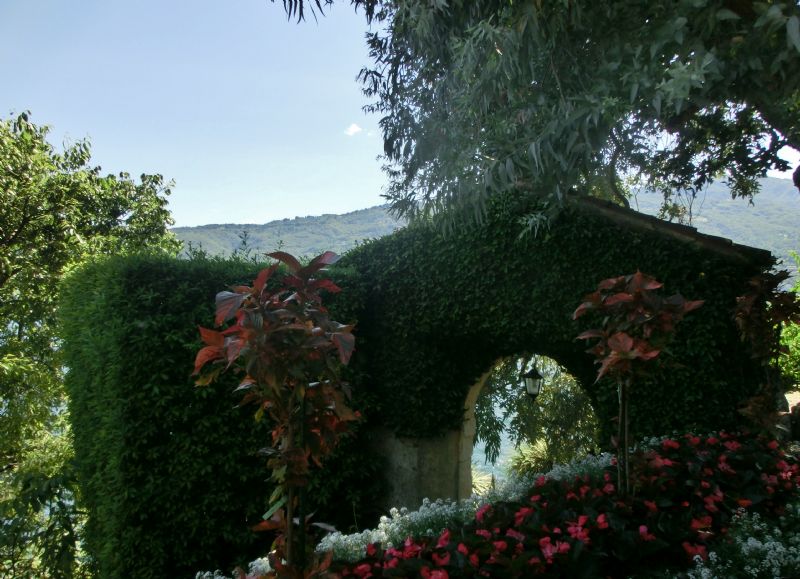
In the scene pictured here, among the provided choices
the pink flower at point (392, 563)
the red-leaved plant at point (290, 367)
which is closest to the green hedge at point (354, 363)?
the pink flower at point (392, 563)

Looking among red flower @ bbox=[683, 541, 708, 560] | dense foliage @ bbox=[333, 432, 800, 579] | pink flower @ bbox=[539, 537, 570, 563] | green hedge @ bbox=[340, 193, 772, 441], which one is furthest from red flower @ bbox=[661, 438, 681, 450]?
pink flower @ bbox=[539, 537, 570, 563]

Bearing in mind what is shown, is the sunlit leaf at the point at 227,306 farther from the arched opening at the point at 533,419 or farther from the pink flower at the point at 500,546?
the arched opening at the point at 533,419

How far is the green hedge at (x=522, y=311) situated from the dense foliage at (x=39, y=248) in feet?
17.8

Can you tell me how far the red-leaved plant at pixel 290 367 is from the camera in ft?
6.71

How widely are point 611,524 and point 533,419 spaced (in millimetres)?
8263

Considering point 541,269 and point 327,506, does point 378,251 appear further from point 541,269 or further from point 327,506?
point 327,506

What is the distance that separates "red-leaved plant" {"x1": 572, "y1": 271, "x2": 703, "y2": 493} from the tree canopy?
1122mm

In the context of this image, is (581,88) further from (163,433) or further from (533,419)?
(533,419)

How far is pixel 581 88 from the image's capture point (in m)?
4.80

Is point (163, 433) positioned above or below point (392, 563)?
above

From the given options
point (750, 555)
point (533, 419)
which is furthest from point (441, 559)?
point (533, 419)

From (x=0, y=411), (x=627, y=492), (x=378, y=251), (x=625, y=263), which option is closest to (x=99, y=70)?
(x=378, y=251)

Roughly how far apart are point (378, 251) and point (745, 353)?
446cm

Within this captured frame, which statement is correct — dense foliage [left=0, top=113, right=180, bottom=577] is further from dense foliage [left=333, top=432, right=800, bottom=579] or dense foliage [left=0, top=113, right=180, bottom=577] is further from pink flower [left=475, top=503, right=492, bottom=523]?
dense foliage [left=333, top=432, right=800, bottom=579]
